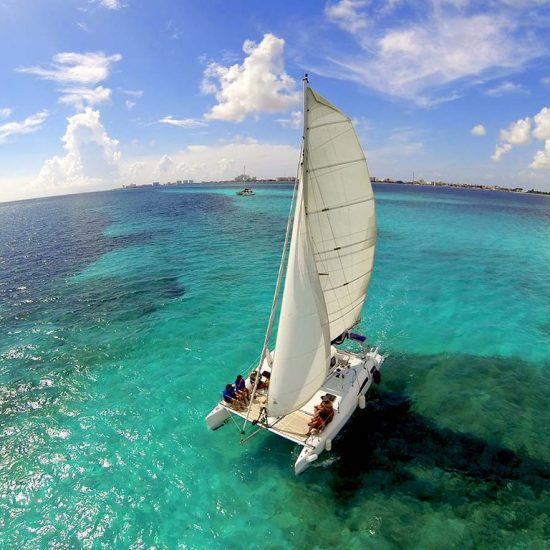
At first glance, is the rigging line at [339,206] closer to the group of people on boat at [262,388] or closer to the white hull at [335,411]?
the group of people on boat at [262,388]

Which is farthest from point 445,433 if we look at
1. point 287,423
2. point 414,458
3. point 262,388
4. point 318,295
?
point 318,295

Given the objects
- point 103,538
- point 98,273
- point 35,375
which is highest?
point 98,273

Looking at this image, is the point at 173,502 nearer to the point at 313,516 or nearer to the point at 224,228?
the point at 313,516

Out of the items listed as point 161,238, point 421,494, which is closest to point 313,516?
point 421,494

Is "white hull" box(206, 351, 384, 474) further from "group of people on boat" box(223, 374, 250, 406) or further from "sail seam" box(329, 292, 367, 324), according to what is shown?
"sail seam" box(329, 292, 367, 324)

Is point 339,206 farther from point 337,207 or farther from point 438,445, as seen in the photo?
point 438,445

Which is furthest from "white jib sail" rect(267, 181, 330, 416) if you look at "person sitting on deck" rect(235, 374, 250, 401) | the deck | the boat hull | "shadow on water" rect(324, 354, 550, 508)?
"shadow on water" rect(324, 354, 550, 508)

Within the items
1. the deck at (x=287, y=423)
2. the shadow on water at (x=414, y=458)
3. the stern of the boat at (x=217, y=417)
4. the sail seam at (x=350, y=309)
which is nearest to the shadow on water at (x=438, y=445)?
the shadow on water at (x=414, y=458)

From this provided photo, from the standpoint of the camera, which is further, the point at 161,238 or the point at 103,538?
the point at 161,238
